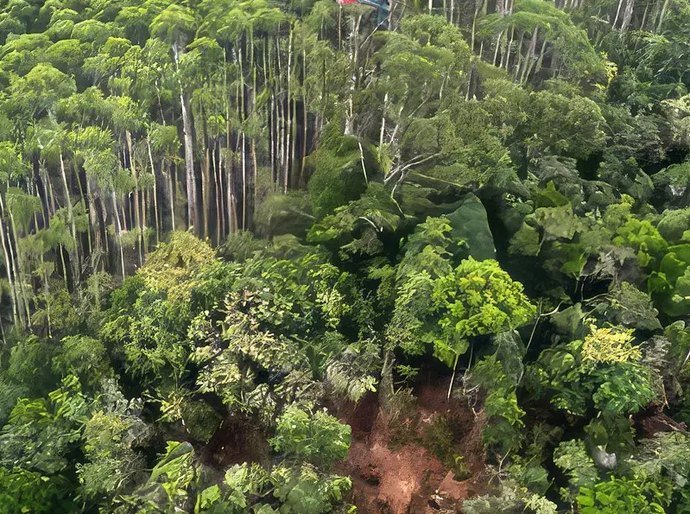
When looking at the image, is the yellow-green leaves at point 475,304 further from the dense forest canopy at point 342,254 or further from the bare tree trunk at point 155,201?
the bare tree trunk at point 155,201

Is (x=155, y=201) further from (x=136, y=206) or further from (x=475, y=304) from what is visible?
(x=475, y=304)

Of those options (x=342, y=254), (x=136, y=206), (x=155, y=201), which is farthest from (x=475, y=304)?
(x=136, y=206)

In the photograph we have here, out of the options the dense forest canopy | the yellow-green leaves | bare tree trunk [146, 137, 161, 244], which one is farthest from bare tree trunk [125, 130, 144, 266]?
the yellow-green leaves

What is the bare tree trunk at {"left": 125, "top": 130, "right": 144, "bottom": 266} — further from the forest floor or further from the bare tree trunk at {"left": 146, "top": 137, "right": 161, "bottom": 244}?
the forest floor

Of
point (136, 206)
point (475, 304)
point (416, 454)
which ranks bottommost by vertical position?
point (416, 454)

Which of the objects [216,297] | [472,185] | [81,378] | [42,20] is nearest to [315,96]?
[472,185]

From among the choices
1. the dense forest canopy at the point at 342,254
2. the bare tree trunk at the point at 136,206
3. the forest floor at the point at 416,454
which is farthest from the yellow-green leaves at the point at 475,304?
the bare tree trunk at the point at 136,206

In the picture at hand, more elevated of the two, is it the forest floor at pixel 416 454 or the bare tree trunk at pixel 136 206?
the bare tree trunk at pixel 136 206
